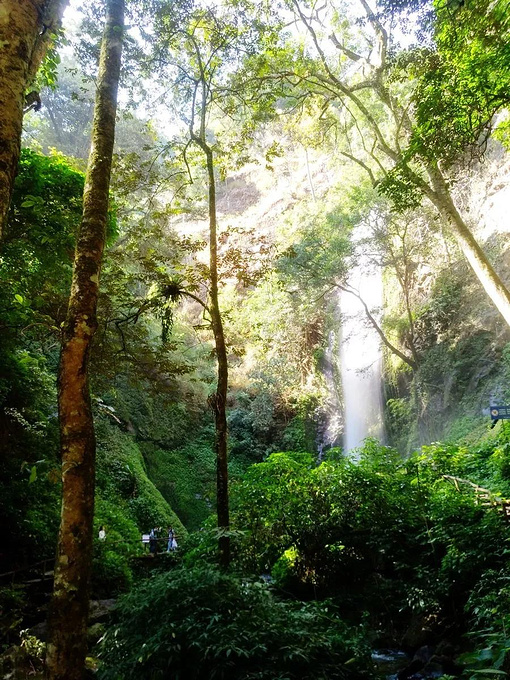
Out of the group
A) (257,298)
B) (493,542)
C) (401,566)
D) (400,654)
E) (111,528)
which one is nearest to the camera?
(493,542)

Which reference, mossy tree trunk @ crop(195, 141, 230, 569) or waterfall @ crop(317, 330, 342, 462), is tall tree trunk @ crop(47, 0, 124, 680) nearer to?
mossy tree trunk @ crop(195, 141, 230, 569)

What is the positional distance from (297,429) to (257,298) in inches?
261

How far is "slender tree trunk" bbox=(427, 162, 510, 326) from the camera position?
8.52 m

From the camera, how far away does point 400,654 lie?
566 cm

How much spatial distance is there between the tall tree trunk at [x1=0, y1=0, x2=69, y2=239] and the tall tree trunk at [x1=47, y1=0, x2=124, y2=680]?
1710 millimetres

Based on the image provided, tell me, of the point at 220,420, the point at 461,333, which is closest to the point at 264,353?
the point at 461,333

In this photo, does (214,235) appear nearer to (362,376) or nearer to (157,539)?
(157,539)

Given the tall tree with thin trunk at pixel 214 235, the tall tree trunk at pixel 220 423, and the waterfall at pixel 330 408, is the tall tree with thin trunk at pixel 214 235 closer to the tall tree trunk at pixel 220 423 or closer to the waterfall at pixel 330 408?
the tall tree trunk at pixel 220 423

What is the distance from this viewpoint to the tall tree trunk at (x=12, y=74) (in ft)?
5.70

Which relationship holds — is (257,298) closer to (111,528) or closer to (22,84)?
(111,528)

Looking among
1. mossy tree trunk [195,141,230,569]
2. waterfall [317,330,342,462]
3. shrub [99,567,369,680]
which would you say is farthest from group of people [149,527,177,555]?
shrub [99,567,369,680]

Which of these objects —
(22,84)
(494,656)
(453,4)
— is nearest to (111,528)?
(494,656)

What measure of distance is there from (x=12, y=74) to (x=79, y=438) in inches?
90.5

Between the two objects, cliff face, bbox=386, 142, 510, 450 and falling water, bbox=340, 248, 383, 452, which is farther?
falling water, bbox=340, 248, 383, 452
